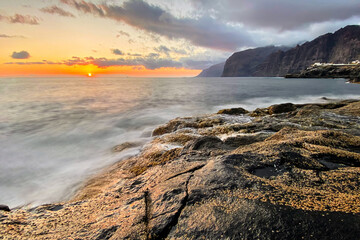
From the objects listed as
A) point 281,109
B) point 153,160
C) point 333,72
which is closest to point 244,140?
point 153,160

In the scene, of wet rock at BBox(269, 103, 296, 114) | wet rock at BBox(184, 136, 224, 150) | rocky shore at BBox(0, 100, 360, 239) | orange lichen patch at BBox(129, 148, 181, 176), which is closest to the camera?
rocky shore at BBox(0, 100, 360, 239)

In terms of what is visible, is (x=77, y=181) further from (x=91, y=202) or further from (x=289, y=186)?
(x=289, y=186)

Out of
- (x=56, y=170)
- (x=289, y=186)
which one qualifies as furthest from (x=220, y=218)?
(x=56, y=170)

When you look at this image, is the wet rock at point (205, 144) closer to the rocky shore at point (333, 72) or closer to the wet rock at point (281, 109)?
the wet rock at point (281, 109)

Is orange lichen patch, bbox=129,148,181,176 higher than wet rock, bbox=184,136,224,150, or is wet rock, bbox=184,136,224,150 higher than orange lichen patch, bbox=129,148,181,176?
wet rock, bbox=184,136,224,150

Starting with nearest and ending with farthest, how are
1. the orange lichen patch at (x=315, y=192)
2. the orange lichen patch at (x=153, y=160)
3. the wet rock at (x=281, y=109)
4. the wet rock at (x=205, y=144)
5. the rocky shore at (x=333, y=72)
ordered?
the orange lichen patch at (x=315, y=192), the wet rock at (x=205, y=144), the orange lichen patch at (x=153, y=160), the wet rock at (x=281, y=109), the rocky shore at (x=333, y=72)

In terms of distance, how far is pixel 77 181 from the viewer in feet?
20.6

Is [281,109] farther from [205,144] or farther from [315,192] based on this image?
[315,192]

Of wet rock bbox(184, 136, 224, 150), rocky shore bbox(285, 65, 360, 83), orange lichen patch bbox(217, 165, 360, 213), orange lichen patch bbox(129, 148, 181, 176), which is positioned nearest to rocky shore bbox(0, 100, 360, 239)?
orange lichen patch bbox(217, 165, 360, 213)

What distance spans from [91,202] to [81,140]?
9.37 meters

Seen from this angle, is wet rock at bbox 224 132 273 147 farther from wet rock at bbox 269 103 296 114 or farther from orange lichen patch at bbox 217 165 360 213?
wet rock at bbox 269 103 296 114

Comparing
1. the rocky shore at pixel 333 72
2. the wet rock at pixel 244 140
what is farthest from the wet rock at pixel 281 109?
the rocky shore at pixel 333 72

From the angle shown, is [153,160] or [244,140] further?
[244,140]

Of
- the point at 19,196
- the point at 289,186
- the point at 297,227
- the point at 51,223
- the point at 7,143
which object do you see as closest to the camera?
the point at 297,227
